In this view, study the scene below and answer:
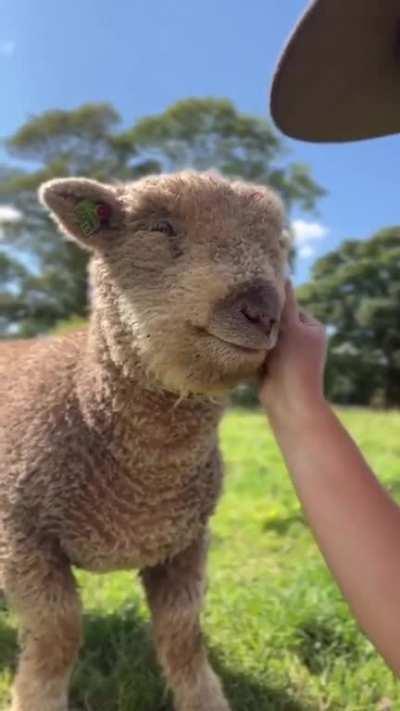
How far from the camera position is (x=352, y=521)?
5.46 ft

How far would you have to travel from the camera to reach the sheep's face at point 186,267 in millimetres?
2439

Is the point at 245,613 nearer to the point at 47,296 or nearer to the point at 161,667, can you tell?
the point at 161,667

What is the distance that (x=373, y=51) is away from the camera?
199 cm

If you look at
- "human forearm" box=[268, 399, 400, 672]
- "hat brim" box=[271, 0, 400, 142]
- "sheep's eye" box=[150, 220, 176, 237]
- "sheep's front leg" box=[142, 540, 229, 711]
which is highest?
"hat brim" box=[271, 0, 400, 142]

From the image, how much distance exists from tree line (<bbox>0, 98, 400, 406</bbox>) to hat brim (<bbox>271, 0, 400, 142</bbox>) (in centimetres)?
2630

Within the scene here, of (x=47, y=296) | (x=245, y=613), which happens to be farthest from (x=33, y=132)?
(x=245, y=613)

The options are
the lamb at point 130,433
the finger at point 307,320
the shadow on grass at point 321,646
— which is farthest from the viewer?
the shadow on grass at point 321,646

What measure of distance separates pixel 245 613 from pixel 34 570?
146 cm

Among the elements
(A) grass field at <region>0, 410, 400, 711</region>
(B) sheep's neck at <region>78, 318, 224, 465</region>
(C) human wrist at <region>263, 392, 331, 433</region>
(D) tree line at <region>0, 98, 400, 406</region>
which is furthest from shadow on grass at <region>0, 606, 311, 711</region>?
(D) tree line at <region>0, 98, 400, 406</region>

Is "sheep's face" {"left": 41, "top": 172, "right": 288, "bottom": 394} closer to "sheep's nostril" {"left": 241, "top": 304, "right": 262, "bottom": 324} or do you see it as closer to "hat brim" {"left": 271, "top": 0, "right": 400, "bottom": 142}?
"sheep's nostril" {"left": 241, "top": 304, "right": 262, "bottom": 324}

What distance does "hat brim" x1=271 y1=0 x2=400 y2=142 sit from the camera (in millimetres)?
1812

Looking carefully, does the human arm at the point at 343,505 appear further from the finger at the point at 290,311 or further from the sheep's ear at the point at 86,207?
the sheep's ear at the point at 86,207

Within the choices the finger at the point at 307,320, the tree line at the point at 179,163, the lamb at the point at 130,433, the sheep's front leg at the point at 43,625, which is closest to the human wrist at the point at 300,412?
the finger at the point at 307,320

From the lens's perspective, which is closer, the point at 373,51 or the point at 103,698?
the point at 373,51
